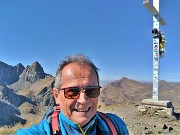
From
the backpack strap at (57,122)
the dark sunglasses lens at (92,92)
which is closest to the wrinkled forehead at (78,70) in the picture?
the dark sunglasses lens at (92,92)

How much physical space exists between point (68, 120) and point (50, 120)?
0.13m

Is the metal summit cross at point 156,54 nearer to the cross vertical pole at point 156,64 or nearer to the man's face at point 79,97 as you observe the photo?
the cross vertical pole at point 156,64

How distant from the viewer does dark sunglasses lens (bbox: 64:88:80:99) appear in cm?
219

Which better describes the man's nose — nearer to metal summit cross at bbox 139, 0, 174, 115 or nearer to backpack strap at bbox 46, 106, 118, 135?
backpack strap at bbox 46, 106, 118, 135

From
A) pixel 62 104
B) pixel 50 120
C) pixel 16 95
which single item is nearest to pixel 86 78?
pixel 62 104

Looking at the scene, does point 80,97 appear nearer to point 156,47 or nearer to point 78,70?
point 78,70

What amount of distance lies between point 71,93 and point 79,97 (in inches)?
2.5

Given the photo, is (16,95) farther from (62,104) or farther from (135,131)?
(62,104)

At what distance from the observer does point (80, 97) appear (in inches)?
86.6

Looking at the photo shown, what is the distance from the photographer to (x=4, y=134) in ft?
29.7

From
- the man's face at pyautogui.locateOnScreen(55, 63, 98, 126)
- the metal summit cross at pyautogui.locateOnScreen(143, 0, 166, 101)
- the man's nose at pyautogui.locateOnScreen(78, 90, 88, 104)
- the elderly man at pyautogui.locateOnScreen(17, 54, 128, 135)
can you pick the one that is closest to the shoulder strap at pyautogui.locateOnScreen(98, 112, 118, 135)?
the elderly man at pyautogui.locateOnScreen(17, 54, 128, 135)

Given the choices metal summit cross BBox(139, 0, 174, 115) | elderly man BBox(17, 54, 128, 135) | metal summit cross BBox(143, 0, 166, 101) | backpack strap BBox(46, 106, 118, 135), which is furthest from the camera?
metal summit cross BBox(143, 0, 166, 101)

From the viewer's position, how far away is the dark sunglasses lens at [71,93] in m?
2.19

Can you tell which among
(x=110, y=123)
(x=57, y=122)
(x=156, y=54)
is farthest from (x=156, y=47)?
(x=57, y=122)
